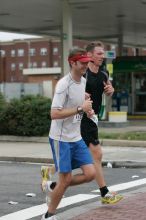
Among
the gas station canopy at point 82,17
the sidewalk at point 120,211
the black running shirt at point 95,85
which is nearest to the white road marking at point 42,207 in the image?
the sidewalk at point 120,211

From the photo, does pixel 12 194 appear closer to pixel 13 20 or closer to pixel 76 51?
pixel 76 51

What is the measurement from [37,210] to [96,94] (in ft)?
5.82

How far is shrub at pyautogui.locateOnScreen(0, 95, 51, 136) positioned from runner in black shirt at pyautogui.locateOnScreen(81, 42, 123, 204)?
10246 mm

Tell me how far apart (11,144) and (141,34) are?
23.5 metres

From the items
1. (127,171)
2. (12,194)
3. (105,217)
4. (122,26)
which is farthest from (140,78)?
(105,217)

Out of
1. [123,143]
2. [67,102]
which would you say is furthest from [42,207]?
[123,143]

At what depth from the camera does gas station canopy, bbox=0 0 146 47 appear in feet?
82.4

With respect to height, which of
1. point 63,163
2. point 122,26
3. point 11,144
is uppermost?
point 122,26

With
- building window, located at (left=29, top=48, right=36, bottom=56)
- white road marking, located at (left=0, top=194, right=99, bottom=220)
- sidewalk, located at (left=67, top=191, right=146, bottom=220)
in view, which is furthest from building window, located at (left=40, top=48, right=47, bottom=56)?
sidewalk, located at (left=67, top=191, right=146, bottom=220)

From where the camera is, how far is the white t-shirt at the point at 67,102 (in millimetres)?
6727

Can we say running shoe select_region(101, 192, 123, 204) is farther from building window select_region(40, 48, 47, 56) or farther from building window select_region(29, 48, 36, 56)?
building window select_region(29, 48, 36, 56)

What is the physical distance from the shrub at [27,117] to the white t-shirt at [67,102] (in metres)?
11.3

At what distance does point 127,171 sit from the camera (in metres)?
12.3

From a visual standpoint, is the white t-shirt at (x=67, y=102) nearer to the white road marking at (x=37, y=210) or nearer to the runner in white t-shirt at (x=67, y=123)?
the runner in white t-shirt at (x=67, y=123)
